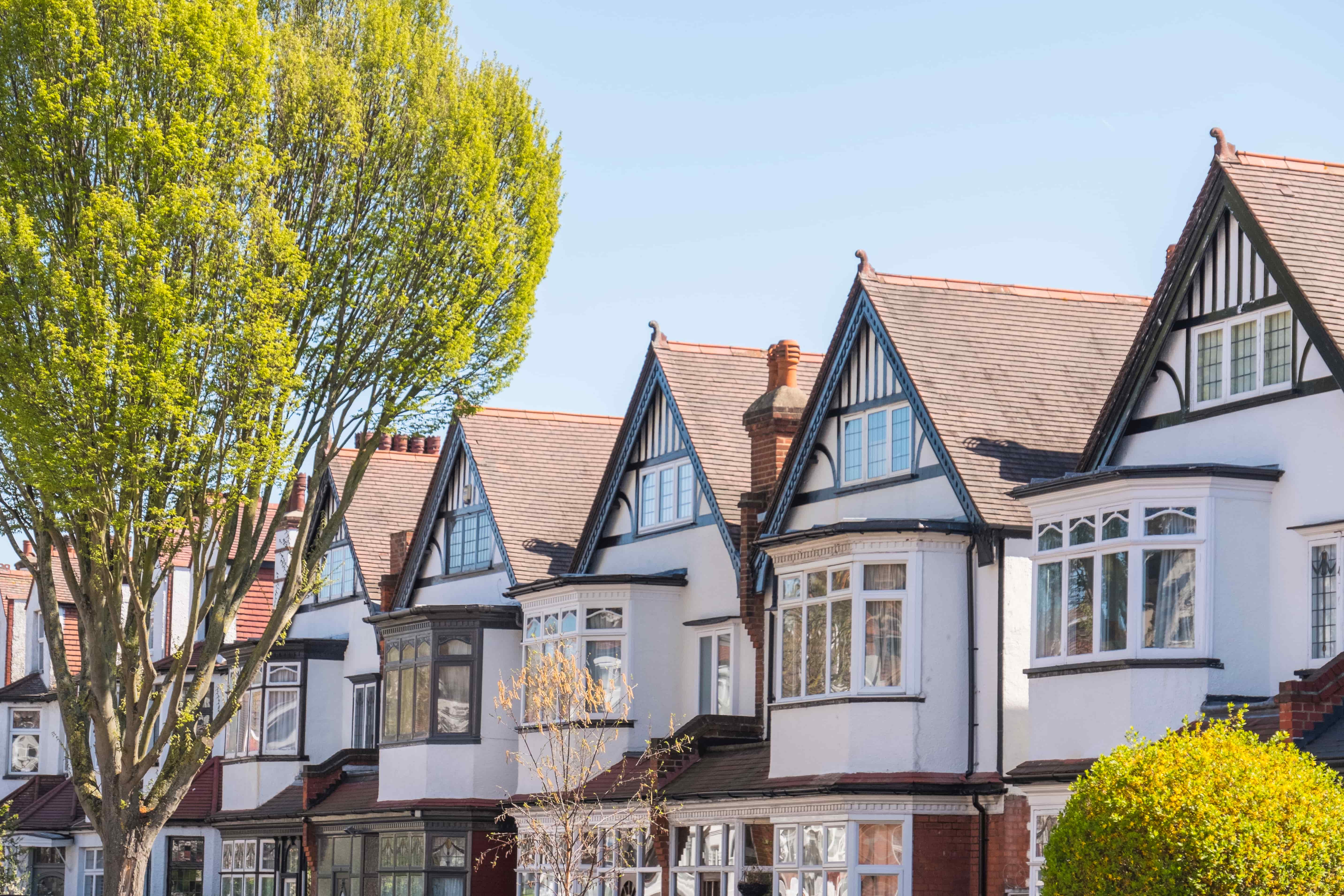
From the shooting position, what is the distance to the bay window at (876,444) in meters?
25.5

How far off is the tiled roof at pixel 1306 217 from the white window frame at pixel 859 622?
6109 millimetres

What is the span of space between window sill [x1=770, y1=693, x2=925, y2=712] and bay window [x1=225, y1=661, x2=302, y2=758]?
1761cm

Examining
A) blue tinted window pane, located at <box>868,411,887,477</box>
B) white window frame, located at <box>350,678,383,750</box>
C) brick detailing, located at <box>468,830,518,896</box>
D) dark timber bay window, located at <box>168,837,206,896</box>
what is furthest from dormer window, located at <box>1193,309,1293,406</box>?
dark timber bay window, located at <box>168,837,206,896</box>

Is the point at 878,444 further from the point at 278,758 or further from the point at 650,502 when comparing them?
the point at 278,758

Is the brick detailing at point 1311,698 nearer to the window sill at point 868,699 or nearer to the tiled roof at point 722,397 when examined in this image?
the window sill at point 868,699

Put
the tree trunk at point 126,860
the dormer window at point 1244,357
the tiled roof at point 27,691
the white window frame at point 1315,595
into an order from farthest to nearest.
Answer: the tiled roof at point 27,691, the tree trunk at point 126,860, the dormer window at point 1244,357, the white window frame at point 1315,595

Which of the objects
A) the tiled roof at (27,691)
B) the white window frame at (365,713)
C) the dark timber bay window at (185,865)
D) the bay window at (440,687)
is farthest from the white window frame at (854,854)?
the tiled roof at (27,691)

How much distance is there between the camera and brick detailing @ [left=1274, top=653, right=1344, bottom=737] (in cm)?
1827

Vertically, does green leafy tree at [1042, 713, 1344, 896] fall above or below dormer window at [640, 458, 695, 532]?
below

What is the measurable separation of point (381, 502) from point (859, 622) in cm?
1878

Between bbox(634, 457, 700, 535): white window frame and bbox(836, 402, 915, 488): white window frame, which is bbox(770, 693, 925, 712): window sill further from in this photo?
bbox(634, 457, 700, 535): white window frame

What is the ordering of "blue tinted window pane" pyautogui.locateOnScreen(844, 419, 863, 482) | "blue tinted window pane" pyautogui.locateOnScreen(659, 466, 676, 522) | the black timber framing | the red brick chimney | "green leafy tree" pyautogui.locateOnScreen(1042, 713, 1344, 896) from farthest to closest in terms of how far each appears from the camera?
1. the red brick chimney
2. "blue tinted window pane" pyautogui.locateOnScreen(659, 466, 676, 522)
3. "blue tinted window pane" pyautogui.locateOnScreen(844, 419, 863, 482)
4. the black timber framing
5. "green leafy tree" pyautogui.locateOnScreen(1042, 713, 1344, 896)

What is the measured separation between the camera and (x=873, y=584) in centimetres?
2434

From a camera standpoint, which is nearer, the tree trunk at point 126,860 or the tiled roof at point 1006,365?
the tiled roof at point 1006,365
